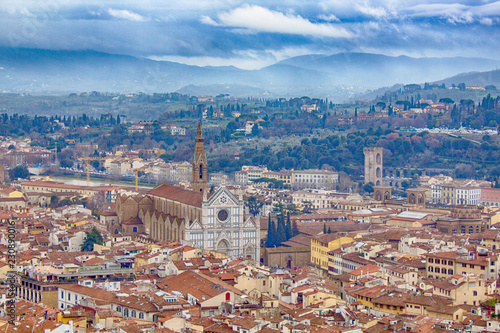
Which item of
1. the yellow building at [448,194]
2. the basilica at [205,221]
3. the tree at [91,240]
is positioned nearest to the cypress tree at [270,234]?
the basilica at [205,221]

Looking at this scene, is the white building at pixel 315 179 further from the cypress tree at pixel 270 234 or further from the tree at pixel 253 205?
the cypress tree at pixel 270 234

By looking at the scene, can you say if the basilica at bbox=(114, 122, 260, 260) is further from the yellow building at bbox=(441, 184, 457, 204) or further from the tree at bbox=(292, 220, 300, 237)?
the yellow building at bbox=(441, 184, 457, 204)

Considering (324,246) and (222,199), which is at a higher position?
(222,199)

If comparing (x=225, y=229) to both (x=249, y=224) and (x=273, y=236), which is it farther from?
(x=273, y=236)

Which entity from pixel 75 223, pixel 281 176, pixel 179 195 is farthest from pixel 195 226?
pixel 281 176

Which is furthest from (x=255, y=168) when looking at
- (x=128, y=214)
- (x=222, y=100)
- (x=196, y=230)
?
(x=222, y=100)

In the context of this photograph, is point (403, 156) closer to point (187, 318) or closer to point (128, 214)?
point (128, 214)

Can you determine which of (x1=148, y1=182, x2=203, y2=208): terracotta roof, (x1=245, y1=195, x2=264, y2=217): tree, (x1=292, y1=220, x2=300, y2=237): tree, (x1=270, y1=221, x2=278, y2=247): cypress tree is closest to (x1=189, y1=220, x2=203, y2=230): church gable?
(x1=148, y1=182, x2=203, y2=208): terracotta roof
